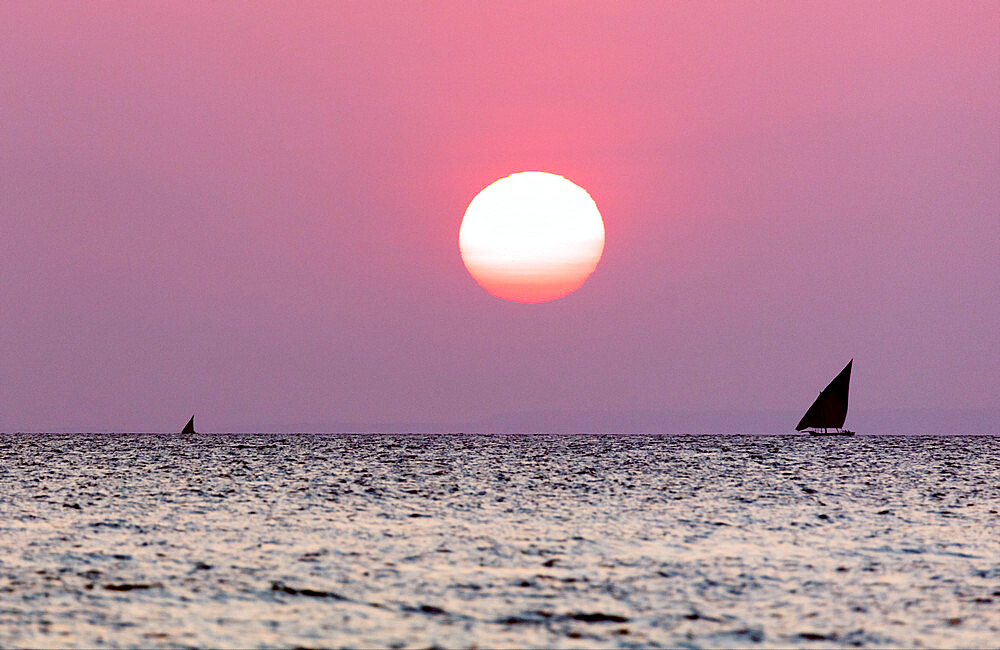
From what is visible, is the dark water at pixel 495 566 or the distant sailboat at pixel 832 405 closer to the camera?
the dark water at pixel 495 566

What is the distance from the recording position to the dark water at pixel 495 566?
24.0 m

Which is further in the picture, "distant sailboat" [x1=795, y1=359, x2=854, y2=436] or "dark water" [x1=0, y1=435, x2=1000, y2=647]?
"distant sailboat" [x1=795, y1=359, x2=854, y2=436]

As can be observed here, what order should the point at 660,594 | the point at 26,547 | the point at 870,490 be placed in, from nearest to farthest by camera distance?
the point at 660,594 → the point at 26,547 → the point at 870,490

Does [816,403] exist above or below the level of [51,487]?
above

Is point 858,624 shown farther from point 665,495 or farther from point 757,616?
point 665,495

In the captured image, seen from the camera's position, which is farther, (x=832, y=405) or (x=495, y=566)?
(x=832, y=405)

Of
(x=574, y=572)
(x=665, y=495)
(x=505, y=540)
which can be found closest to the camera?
(x=574, y=572)

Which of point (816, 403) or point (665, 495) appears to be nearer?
point (665, 495)

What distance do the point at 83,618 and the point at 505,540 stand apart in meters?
17.6

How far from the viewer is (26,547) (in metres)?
37.0

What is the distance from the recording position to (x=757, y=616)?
25.5 metres

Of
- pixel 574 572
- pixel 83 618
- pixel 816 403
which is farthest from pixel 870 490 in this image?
pixel 816 403

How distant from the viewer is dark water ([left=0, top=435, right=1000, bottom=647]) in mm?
24016

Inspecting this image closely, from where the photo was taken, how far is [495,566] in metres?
33.3
